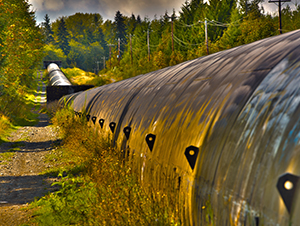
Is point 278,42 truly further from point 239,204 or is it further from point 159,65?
point 159,65

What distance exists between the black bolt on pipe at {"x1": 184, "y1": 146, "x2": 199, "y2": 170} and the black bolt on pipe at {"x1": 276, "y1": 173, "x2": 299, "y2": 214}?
1304 millimetres

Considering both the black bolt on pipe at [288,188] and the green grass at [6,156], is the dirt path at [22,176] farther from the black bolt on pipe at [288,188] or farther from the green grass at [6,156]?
the black bolt on pipe at [288,188]

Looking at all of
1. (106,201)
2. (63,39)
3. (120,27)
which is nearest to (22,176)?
(106,201)

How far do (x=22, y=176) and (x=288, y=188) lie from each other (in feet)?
26.3

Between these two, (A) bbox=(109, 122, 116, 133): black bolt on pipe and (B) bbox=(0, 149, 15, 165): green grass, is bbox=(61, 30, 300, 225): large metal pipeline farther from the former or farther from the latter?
(B) bbox=(0, 149, 15, 165): green grass

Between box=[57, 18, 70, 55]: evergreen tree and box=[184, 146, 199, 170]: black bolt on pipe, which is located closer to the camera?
box=[184, 146, 199, 170]: black bolt on pipe

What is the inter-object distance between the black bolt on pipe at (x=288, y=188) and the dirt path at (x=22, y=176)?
4.78 meters

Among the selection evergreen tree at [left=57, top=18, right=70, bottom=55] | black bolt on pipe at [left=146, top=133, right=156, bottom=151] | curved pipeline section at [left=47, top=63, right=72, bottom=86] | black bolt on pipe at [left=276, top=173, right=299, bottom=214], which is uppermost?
evergreen tree at [left=57, top=18, right=70, bottom=55]

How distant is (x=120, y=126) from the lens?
6918 mm

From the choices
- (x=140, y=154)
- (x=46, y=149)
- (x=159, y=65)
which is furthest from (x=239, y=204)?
(x=159, y=65)

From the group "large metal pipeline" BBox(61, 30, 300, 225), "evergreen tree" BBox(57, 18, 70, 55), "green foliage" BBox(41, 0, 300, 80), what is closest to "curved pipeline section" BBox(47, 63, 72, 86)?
"green foliage" BBox(41, 0, 300, 80)

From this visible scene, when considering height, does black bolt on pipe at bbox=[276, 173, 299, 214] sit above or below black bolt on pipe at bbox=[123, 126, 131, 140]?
above

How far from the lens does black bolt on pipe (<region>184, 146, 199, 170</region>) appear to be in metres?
3.30

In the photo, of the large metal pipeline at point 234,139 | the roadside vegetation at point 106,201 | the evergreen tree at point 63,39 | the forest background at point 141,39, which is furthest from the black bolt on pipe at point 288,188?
the evergreen tree at point 63,39
